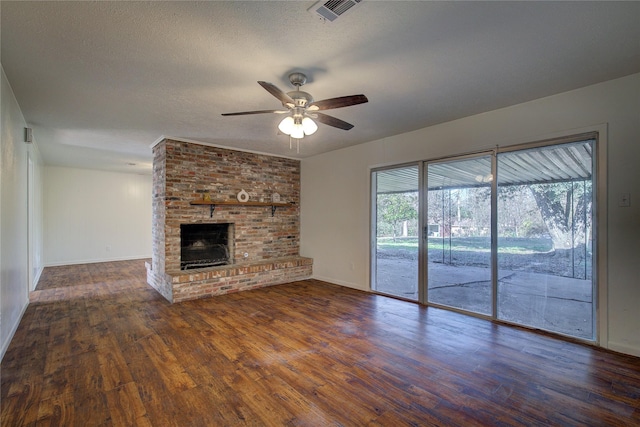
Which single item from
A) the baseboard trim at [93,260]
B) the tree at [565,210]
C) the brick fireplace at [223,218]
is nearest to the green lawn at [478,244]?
the tree at [565,210]

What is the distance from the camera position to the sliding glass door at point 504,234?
3.00m

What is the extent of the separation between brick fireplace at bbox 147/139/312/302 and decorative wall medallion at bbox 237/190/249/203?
6cm

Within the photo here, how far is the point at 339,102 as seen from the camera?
2338mm

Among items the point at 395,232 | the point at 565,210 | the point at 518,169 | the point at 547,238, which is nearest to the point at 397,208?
the point at 395,232

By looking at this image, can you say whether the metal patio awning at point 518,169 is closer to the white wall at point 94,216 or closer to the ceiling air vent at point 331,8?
the ceiling air vent at point 331,8

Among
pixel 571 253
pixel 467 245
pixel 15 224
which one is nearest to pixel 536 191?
pixel 571 253

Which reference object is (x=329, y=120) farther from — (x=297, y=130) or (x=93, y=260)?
(x=93, y=260)

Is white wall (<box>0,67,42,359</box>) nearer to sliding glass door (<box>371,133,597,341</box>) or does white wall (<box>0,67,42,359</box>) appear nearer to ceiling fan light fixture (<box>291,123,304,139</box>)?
ceiling fan light fixture (<box>291,123,304,139</box>)

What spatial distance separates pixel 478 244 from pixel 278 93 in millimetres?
3071

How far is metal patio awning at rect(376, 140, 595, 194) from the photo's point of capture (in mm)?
3018

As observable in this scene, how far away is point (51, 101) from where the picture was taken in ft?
10.3

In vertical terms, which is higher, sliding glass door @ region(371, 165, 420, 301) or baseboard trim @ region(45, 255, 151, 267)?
sliding glass door @ region(371, 165, 420, 301)

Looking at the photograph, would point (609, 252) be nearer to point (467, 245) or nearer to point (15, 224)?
point (467, 245)

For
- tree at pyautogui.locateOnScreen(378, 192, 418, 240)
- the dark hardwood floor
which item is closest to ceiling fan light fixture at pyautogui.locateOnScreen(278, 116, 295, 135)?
the dark hardwood floor
